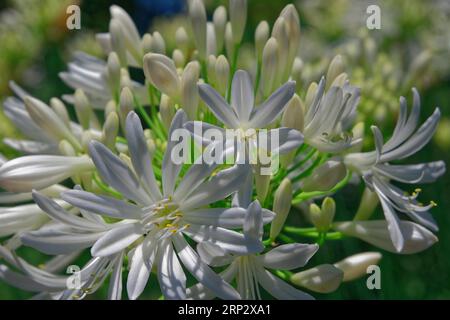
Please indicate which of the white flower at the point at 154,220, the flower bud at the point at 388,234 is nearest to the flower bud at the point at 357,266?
the flower bud at the point at 388,234

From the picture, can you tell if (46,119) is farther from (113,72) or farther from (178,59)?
(178,59)

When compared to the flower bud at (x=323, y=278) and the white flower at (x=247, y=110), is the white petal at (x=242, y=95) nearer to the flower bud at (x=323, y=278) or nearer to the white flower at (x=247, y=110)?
the white flower at (x=247, y=110)

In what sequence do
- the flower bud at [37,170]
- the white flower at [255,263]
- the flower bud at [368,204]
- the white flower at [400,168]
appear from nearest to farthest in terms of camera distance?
the white flower at [255,263], the flower bud at [37,170], the white flower at [400,168], the flower bud at [368,204]

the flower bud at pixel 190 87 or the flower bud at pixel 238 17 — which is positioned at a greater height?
the flower bud at pixel 238 17

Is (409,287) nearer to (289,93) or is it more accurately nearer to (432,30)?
(289,93)

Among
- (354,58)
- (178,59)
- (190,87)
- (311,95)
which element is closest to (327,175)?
(311,95)

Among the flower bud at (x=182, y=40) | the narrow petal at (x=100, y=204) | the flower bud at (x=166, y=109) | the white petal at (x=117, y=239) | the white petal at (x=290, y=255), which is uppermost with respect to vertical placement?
the flower bud at (x=182, y=40)

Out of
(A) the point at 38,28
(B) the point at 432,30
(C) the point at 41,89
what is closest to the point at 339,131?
(B) the point at 432,30
